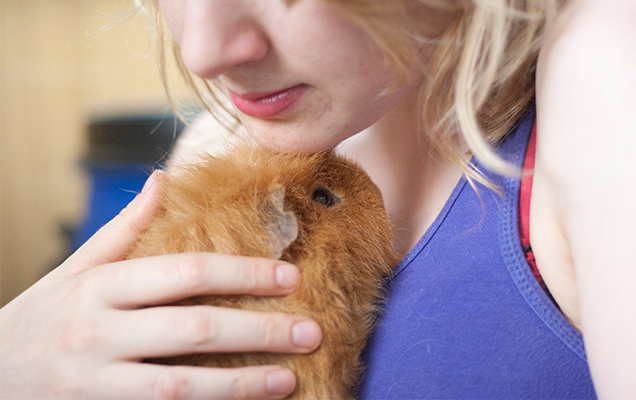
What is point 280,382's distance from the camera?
74cm

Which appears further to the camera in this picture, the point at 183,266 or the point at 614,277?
the point at 183,266

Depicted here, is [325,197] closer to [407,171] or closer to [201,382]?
[407,171]

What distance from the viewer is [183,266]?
0.75 metres

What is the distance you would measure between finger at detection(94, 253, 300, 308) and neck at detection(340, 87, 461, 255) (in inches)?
14.3

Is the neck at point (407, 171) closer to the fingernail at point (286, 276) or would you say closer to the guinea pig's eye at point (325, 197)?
the guinea pig's eye at point (325, 197)

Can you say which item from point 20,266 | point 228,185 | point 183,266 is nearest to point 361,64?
point 228,185

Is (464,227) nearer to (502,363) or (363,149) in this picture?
(502,363)

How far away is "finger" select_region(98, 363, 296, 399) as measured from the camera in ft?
2.39

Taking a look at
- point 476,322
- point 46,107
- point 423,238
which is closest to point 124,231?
point 423,238

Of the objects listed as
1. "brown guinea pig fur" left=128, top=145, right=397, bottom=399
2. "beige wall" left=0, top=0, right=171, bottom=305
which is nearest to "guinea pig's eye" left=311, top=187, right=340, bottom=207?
"brown guinea pig fur" left=128, top=145, right=397, bottom=399

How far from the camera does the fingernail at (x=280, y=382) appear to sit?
2.40 feet

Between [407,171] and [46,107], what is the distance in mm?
4027

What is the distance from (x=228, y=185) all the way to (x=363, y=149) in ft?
1.91

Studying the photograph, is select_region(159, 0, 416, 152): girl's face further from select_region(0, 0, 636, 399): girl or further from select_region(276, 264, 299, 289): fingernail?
select_region(276, 264, 299, 289): fingernail
